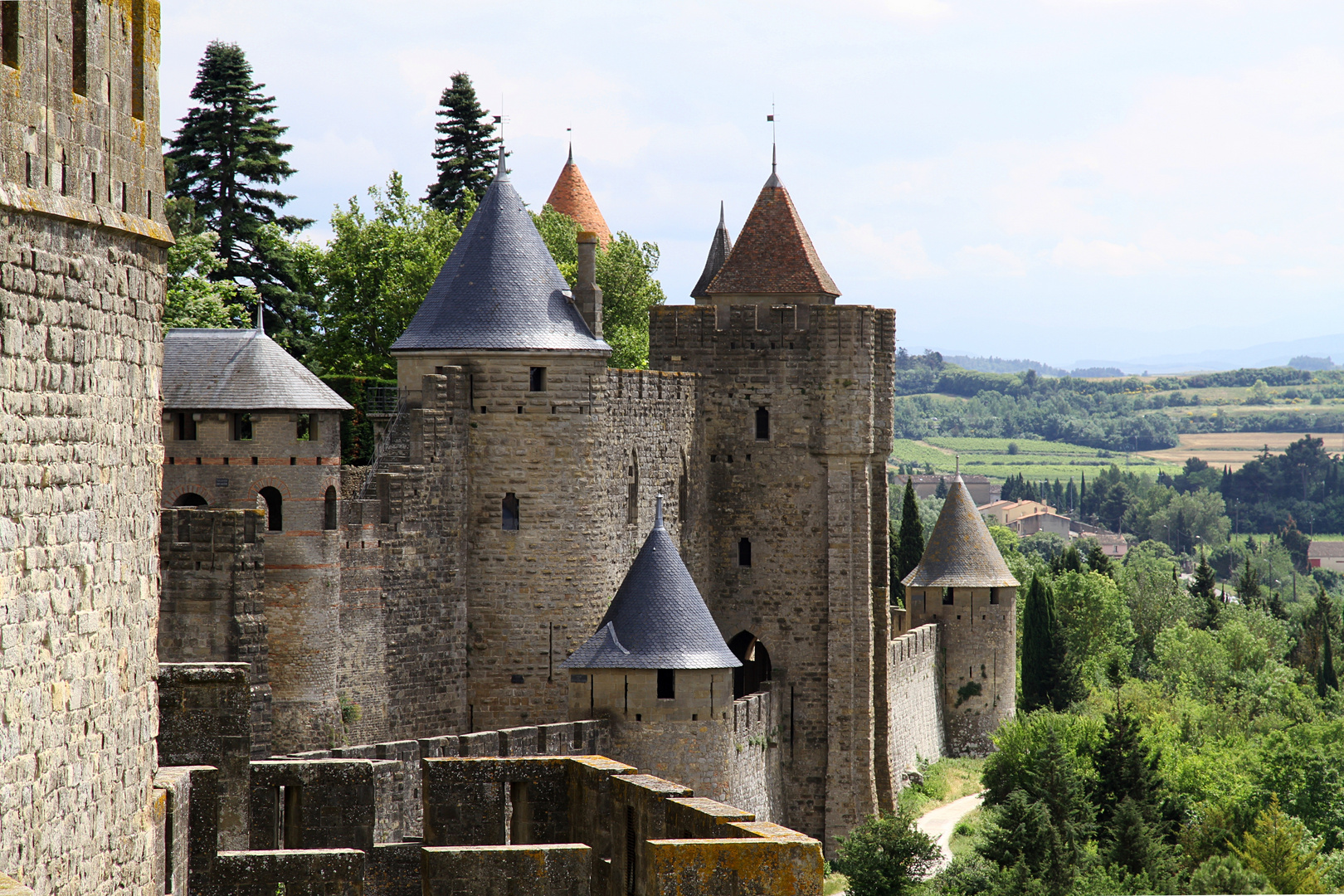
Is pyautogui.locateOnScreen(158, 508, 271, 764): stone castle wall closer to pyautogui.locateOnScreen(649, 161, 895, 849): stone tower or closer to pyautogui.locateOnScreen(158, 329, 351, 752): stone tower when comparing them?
pyautogui.locateOnScreen(158, 329, 351, 752): stone tower

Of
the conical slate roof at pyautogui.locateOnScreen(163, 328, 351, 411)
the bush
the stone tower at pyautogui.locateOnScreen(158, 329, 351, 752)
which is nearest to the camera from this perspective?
the conical slate roof at pyautogui.locateOnScreen(163, 328, 351, 411)

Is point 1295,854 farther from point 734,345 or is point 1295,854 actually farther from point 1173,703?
point 1173,703

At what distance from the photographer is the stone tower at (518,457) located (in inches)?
1276

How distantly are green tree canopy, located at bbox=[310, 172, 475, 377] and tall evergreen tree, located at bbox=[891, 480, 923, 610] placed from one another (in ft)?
91.1

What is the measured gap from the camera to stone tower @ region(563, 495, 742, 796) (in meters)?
32.2

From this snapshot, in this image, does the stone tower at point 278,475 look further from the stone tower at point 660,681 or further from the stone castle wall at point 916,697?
the stone castle wall at point 916,697

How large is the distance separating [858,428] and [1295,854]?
1406 cm

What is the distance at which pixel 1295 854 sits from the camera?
40.2m

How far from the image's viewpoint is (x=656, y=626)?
3266 cm

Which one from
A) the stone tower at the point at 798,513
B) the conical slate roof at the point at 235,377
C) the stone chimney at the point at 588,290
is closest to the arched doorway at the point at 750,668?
the stone tower at the point at 798,513

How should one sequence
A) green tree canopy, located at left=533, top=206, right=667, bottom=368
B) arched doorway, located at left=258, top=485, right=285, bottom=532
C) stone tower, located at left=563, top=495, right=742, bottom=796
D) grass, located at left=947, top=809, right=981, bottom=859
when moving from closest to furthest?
1. arched doorway, located at left=258, top=485, right=285, bottom=532
2. stone tower, located at left=563, top=495, right=742, bottom=796
3. grass, located at left=947, top=809, right=981, bottom=859
4. green tree canopy, located at left=533, top=206, right=667, bottom=368

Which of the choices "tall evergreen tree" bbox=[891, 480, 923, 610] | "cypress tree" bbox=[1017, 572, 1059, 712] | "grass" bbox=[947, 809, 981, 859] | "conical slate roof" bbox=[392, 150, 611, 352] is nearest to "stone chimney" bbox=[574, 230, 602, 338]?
"conical slate roof" bbox=[392, 150, 611, 352]

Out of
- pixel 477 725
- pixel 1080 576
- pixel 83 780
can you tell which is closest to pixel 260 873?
pixel 83 780

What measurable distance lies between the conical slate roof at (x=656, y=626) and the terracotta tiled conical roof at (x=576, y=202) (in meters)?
27.6
